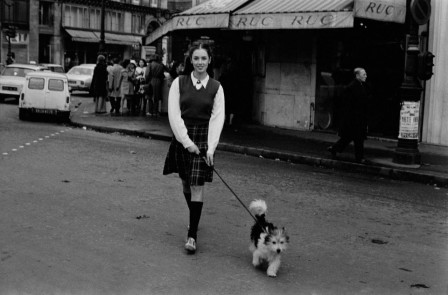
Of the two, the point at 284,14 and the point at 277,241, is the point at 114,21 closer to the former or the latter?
the point at 284,14

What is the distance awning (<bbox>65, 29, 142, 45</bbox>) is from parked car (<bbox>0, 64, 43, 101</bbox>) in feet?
82.0

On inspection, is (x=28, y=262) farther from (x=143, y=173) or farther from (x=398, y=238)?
(x=143, y=173)

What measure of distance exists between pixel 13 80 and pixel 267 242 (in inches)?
922

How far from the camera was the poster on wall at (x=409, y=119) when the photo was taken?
487 inches

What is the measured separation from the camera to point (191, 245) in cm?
592

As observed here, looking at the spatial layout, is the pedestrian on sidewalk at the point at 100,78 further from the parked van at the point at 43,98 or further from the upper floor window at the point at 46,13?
the upper floor window at the point at 46,13

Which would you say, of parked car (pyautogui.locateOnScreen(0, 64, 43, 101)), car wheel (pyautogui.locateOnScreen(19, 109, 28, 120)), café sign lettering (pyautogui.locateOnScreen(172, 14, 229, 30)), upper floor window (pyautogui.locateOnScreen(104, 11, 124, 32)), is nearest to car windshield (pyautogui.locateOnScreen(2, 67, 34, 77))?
parked car (pyautogui.locateOnScreen(0, 64, 43, 101))

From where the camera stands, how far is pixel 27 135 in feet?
50.0

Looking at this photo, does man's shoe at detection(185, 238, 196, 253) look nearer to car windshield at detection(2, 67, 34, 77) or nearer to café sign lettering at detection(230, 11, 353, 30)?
café sign lettering at detection(230, 11, 353, 30)

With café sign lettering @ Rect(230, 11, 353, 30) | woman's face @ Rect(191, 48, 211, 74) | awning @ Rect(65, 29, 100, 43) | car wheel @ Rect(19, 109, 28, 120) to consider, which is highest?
awning @ Rect(65, 29, 100, 43)

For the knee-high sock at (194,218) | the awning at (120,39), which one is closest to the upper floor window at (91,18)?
the awning at (120,39)

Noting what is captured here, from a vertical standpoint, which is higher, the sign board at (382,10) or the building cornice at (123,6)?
the building cornice at (123,6)

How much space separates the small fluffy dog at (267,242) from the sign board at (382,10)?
9928 mm

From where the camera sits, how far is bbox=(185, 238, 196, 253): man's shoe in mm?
5910
